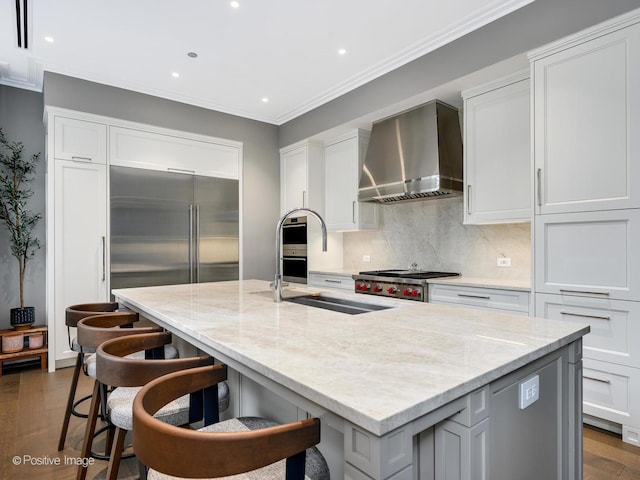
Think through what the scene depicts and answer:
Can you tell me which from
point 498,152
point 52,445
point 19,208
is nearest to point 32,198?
point 19,208

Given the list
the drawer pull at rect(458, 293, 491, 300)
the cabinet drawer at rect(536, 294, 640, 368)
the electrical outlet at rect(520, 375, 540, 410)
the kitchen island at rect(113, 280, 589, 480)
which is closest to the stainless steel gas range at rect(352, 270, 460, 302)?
the drawer pull at rect(458, 293, 491, 300)

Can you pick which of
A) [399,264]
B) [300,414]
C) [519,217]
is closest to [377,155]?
[399,264]

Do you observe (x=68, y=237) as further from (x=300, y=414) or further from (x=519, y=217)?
(x=519, y=217)

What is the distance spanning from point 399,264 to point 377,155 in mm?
1236

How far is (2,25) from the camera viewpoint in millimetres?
2939

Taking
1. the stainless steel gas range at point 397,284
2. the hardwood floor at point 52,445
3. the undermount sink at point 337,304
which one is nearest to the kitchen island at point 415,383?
the undermount sink at point 337,304

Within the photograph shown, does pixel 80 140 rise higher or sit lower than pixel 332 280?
higher

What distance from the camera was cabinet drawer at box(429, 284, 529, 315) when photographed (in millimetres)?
2684

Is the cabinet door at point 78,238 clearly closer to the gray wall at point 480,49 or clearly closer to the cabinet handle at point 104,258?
the cabinet handle at point 104,258

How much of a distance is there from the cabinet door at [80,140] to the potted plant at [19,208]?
27.0 inches

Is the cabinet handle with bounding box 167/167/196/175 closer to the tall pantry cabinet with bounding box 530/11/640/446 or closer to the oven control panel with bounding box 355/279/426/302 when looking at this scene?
the oven control panel with bounding box 355/279/426/302

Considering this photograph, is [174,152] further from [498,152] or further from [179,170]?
[498,152]

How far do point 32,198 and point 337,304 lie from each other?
3.68 metres

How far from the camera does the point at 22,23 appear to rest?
9.50 ft
